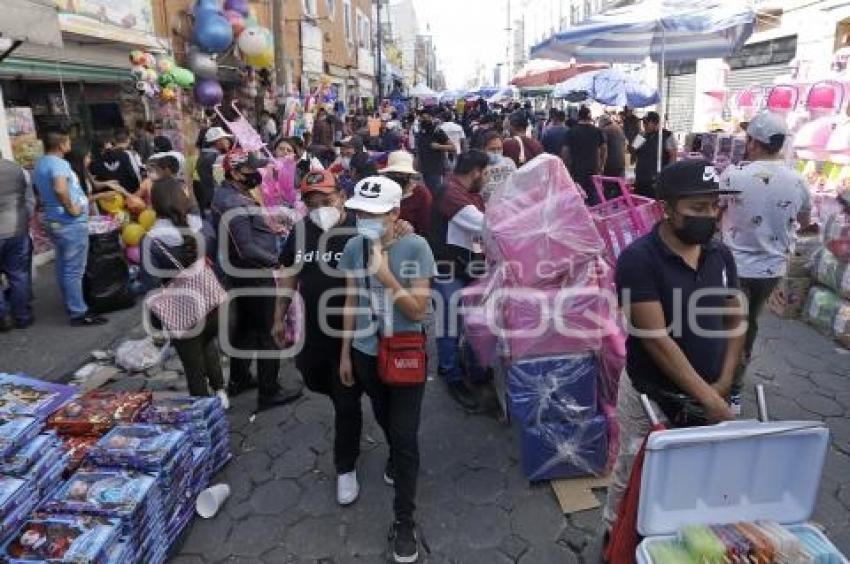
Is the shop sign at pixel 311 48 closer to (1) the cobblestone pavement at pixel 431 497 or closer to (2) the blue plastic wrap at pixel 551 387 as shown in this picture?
(1) the cobblestone pavement at pixel 431 497

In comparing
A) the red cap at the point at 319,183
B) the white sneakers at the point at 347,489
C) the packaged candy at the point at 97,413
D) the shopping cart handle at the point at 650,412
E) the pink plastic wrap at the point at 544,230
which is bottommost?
the white sneakers at the point at 347,489

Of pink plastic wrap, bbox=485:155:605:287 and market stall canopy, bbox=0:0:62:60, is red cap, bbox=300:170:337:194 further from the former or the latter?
market stall canopy, bbox=0:0:62:60

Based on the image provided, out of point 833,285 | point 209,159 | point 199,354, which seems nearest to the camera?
point 199,354

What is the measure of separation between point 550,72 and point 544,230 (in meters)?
14.0

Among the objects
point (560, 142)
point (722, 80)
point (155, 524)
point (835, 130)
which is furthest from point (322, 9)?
point (155, 524)

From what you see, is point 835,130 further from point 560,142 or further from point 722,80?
point 722,80

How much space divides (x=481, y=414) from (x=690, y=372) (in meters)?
2.13

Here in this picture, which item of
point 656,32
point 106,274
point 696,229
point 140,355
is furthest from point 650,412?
point 106,274

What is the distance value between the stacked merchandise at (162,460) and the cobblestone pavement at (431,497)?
0.18 metres

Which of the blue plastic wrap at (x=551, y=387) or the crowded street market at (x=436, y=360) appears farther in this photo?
the blue plastic wrap at (x=551, y=387)

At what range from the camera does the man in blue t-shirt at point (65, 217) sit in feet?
17.8

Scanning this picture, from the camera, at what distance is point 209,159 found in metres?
7.92

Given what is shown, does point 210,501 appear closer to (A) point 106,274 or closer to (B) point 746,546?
(B) point 746,546

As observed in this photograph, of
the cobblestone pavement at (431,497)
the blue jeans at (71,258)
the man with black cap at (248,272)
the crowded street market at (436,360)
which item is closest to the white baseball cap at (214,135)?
the crowded street market at (436,360)
